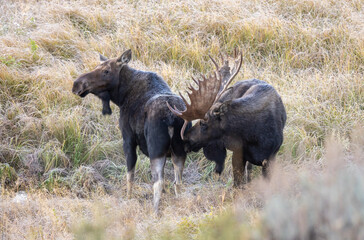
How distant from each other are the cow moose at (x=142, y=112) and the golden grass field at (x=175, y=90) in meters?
0.50

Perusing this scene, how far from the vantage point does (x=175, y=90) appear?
9398 mm

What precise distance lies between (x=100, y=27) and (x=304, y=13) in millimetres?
4245

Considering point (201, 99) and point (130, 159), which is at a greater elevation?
point (201, 99)

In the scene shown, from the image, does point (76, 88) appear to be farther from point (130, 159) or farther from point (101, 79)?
point (130, 159)

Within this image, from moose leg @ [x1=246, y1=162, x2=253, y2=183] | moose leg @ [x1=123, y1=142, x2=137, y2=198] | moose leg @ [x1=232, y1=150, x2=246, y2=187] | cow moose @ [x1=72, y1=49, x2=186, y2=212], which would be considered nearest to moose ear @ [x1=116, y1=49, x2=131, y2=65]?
cow moose @ [x1=72, y1=49, x2=186, y2=212]

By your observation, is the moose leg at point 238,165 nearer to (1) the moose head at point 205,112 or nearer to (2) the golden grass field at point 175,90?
(2) the golden grass field at point 175,90

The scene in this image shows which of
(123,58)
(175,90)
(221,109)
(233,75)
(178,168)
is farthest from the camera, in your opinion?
(175,90)

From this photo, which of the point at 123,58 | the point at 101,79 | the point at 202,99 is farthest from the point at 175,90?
the point at 202,99

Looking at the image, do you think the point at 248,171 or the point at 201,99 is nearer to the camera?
the point at 201,99

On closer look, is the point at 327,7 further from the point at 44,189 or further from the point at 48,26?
the point at 44,189

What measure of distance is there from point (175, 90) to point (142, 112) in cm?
257

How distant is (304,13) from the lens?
11.8 metres

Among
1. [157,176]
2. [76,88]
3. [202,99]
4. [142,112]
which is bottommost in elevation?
[157,176]

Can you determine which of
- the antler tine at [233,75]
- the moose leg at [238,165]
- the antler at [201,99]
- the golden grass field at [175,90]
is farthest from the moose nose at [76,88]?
the moose leg at [238,165]
